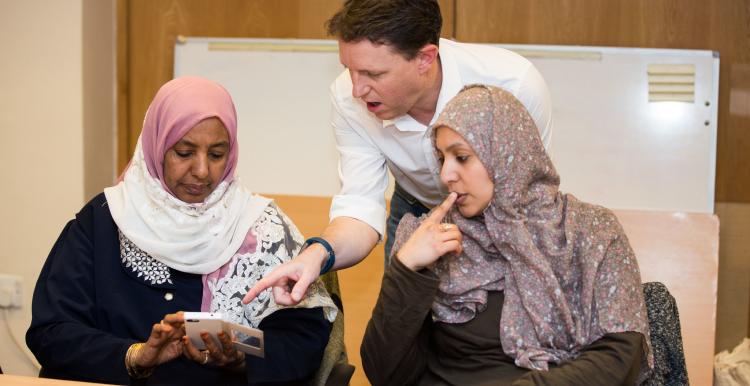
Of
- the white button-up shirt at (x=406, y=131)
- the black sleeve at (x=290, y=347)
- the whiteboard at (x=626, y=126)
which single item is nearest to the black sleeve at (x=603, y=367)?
the black sleeve at (x=290, y=347)

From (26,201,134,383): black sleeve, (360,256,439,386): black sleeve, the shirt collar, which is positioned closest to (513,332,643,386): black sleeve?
(360,256,439,386): black sleeve

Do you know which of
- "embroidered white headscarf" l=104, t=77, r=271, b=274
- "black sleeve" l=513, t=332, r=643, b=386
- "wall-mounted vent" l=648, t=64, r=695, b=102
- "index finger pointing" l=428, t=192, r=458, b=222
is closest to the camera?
"black sleeve" l=513, t=332, r=643, b=386

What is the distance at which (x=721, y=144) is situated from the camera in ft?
11.5

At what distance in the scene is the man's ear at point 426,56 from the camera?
216 cm

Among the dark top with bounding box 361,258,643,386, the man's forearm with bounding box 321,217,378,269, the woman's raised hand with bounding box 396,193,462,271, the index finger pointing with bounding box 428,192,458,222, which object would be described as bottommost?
the dark top with bounding box 361,258,643,386

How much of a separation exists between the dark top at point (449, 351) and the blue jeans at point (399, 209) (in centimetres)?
60

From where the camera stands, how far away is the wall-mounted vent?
3.44m

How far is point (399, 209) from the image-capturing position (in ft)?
8.66

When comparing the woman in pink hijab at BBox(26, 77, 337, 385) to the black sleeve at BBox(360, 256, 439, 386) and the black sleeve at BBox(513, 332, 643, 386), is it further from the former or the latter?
the black sleeve at BBox(513, 332, 643, 386)

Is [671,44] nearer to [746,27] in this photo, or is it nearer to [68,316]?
[746,27]

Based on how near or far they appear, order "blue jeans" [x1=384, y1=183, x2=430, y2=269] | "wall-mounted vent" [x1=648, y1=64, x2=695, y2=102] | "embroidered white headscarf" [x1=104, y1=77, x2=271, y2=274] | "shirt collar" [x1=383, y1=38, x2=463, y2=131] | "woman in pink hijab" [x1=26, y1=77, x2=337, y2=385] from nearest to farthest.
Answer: "woman in pink hijab" [x1=26, y1=77, x2=337, y2=385] < "embroidered white headscarf" [x1=104, y1=77, x2=271, y2=274] < "shirt collar" [x1=383, y1=38, x2=463, y2=131] < "blue jeans" [x1=384, y1=183, x2=430, y2=269] < "wall-mounted vent" [x1=648, y1=64, x2=695, y2=102]

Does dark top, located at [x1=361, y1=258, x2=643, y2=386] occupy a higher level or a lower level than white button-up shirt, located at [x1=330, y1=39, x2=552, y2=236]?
lower

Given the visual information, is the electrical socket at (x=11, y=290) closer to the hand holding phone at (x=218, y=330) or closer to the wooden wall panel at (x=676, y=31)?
the hand holding phone at (x=218, y=330)

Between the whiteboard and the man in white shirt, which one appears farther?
the whiteboard
